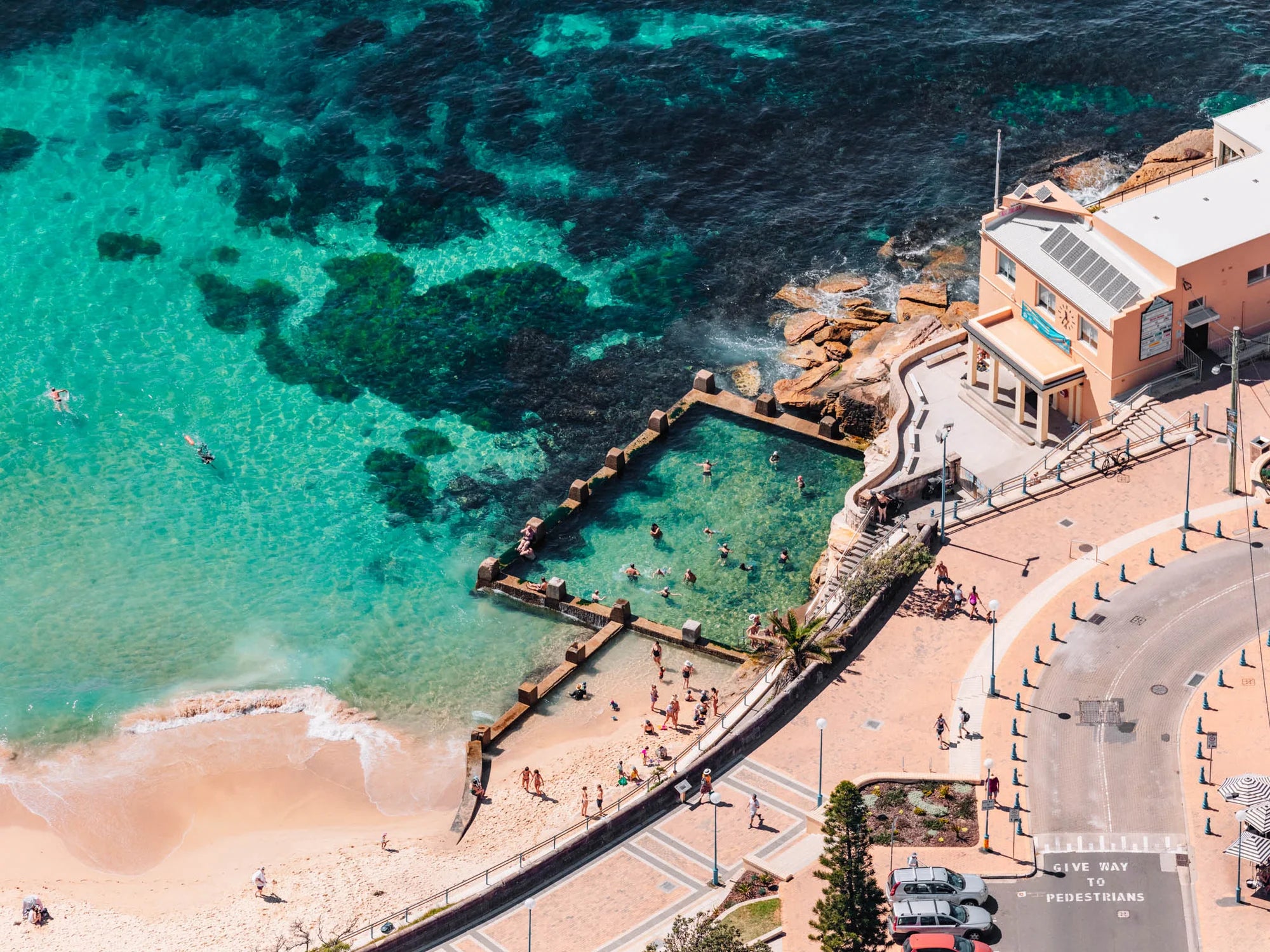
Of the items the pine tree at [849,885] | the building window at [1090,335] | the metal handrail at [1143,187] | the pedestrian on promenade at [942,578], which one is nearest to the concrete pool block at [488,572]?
the pedestrian on promenade at [942,578]

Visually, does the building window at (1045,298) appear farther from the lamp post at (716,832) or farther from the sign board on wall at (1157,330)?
the lamp post at (716,832)

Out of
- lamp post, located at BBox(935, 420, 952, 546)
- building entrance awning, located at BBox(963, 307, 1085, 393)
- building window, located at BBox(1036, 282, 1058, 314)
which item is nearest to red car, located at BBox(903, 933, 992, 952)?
lamp post, located at BBox(935, 420, 952, 546)

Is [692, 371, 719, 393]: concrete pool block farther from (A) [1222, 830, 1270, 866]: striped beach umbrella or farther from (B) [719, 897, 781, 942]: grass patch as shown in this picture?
(A) [1222, 830, 1270, 866]: striped beach umbrella

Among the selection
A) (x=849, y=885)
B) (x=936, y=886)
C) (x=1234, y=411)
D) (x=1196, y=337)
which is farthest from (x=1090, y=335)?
(x=849, y=885)

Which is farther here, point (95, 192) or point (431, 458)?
point (95, 192)

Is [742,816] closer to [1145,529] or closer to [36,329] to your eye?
[1145,529]

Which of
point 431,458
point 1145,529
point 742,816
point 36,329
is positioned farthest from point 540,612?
point 36,329

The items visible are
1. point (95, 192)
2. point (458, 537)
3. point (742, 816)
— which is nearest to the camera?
point (742, 816)

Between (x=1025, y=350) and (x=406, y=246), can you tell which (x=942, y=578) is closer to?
(x=1025, y=350)
